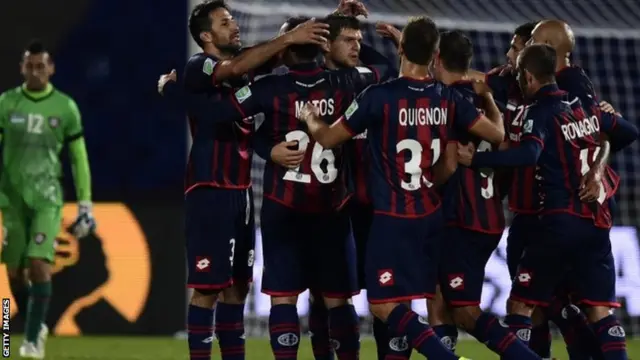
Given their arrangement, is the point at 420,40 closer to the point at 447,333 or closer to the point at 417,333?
the point at 417,333

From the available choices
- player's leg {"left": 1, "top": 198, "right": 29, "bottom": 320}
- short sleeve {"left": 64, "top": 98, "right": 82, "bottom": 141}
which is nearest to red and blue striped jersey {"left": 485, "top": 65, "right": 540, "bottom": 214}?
short sleeve {"left": 64, "top": 98, "right": 82, "bottom": 141}

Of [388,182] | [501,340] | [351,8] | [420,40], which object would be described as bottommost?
[501,340]

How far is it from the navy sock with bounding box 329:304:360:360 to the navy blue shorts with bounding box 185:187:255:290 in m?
0.59

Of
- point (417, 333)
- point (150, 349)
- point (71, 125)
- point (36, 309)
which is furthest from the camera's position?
point (150, 349)

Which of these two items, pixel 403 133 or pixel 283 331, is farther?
pixel 283 331

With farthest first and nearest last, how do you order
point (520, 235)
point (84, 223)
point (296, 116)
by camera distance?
1. point (84, 223)
2. point (520, 235)
3. point (296, 116)

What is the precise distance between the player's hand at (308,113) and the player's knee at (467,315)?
1.29m

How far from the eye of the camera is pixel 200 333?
6906 mm

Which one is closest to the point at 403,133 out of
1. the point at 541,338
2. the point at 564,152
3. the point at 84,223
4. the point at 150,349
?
the point at 564,152

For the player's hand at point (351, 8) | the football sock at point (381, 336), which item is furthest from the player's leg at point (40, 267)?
the player's hand at point (351, 8)

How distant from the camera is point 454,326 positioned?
7.14m

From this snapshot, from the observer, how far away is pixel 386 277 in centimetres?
628

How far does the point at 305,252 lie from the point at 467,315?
3.01ft

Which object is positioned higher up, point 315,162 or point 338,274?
point 315,162
